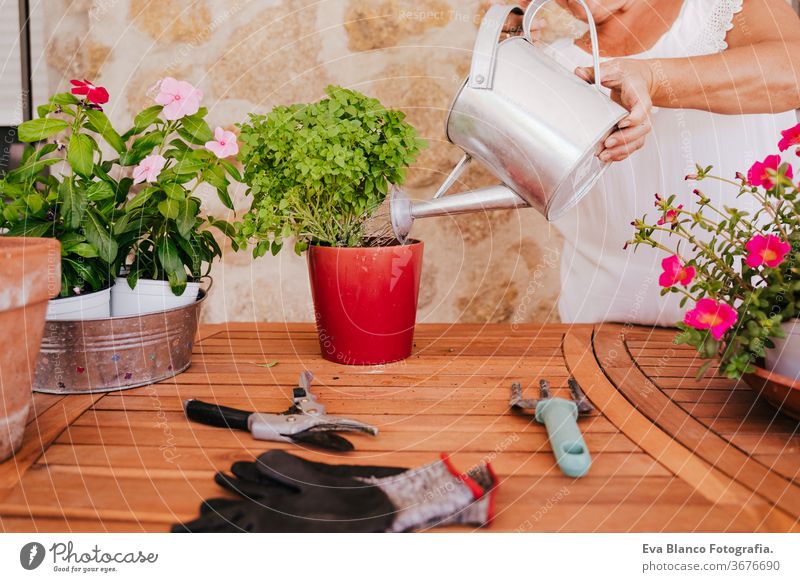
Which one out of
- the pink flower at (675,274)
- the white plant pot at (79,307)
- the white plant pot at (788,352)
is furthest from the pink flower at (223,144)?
the white plant pot at (788,352)

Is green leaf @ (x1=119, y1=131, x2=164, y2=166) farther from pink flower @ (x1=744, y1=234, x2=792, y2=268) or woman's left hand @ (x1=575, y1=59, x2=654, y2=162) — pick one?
pink flower @ (x1=744, y1=234, x2=792, y2=268)

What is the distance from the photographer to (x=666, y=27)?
3.63 feet

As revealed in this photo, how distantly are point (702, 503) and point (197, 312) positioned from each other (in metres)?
0.57

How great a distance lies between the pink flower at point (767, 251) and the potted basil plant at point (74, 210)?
2.14 ft

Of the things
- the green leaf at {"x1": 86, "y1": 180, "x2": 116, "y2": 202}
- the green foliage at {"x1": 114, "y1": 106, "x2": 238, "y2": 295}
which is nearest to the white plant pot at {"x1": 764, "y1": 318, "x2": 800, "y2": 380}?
the green foliage at {"x1": 114, "y1": 106, "x2": 238, "y2": 295}

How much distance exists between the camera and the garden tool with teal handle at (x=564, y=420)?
46 cm

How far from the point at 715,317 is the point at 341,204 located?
1.52 ft

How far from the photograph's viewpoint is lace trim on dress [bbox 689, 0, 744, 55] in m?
1.01

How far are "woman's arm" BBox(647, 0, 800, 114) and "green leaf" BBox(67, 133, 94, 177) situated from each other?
28.1 inches

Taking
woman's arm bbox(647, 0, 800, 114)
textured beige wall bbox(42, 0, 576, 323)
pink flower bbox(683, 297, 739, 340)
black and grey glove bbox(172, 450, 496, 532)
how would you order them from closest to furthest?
black and grey glove bbox(172, 450, 496, 532) < pink flower bbox(683, 297, 739, 340) < woman's arm bbox(647, 0, 800, 114) < textured beige wall bbox(42, 0, 576, 323)

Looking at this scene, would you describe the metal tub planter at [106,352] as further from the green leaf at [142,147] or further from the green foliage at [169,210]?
the green leaf at [142,147]

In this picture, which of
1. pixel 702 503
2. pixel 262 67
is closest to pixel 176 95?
pixel 702 503

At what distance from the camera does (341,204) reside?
2.54ft

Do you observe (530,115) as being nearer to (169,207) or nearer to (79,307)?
(169,207)
